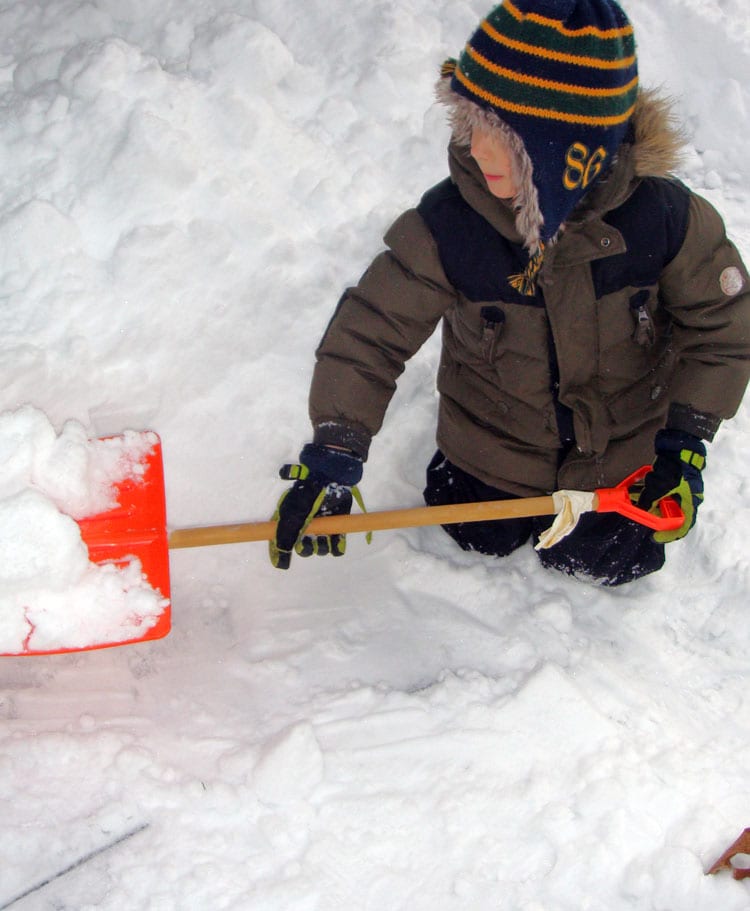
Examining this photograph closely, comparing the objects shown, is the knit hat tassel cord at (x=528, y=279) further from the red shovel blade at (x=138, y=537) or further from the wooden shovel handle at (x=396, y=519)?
the red shovel blade at (x=138, y=537)

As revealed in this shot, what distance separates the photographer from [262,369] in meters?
2.63

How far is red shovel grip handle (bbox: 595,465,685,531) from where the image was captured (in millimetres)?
1947

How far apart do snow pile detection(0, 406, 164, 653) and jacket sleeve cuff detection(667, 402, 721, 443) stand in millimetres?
1237

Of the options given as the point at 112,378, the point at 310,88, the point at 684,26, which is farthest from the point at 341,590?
the point at 684,26

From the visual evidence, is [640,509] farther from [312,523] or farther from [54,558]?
[54,558]

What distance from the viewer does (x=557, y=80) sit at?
1.51 meters

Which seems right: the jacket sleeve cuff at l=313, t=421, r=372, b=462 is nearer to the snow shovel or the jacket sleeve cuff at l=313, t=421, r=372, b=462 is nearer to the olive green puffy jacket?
the olive green puffy jacket

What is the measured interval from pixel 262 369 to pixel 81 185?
0.83m

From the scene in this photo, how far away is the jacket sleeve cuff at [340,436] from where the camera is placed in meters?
1.98

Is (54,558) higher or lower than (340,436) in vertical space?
lower

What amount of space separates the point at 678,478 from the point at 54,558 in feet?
4.48

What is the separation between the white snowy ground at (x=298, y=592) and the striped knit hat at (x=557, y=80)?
114 centimetres

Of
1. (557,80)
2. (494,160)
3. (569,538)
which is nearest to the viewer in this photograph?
(557,80)

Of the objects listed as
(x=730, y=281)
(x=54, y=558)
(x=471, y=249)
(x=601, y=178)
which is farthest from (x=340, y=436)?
(x=730, y=281)
